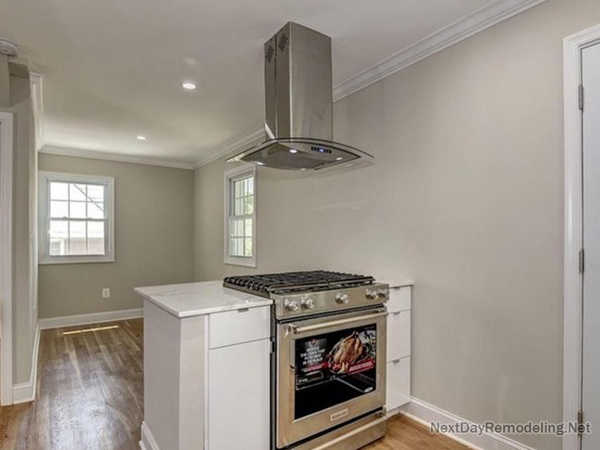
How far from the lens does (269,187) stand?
13.8ft

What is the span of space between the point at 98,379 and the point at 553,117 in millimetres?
3871

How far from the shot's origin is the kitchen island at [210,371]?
1556 millimetres

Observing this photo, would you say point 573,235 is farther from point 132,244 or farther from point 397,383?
point 132,244

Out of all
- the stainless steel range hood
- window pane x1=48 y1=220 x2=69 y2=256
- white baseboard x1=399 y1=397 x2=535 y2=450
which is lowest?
white baseboard x1=399 y1=397 x2=535 y2=450

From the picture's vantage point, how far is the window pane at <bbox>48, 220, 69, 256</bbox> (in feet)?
16.4

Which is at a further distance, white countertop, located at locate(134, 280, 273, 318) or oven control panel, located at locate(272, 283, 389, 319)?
oven control panel, located at locate(272, 283, 389, 319)

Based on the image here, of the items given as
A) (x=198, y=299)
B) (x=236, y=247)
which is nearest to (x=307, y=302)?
(x=198, y=299)

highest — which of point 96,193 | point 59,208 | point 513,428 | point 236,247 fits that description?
point 96,193

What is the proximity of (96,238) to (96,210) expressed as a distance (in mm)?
428

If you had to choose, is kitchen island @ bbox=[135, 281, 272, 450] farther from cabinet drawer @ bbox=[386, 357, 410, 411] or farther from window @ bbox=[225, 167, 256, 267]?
window @ bbox=[225, 167, 256, 267]

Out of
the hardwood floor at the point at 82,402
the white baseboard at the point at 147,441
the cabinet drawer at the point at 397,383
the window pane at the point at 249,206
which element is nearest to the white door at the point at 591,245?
the cabinet drawer at the point at 397,383

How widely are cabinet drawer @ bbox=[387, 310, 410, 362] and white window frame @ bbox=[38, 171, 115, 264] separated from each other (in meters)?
4.69

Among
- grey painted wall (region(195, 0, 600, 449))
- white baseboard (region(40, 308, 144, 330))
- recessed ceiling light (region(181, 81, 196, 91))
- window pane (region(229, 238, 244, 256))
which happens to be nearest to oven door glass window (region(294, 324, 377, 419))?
grey painted wall (region(195, 0, 600, 449))

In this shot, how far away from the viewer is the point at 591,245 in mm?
1605
